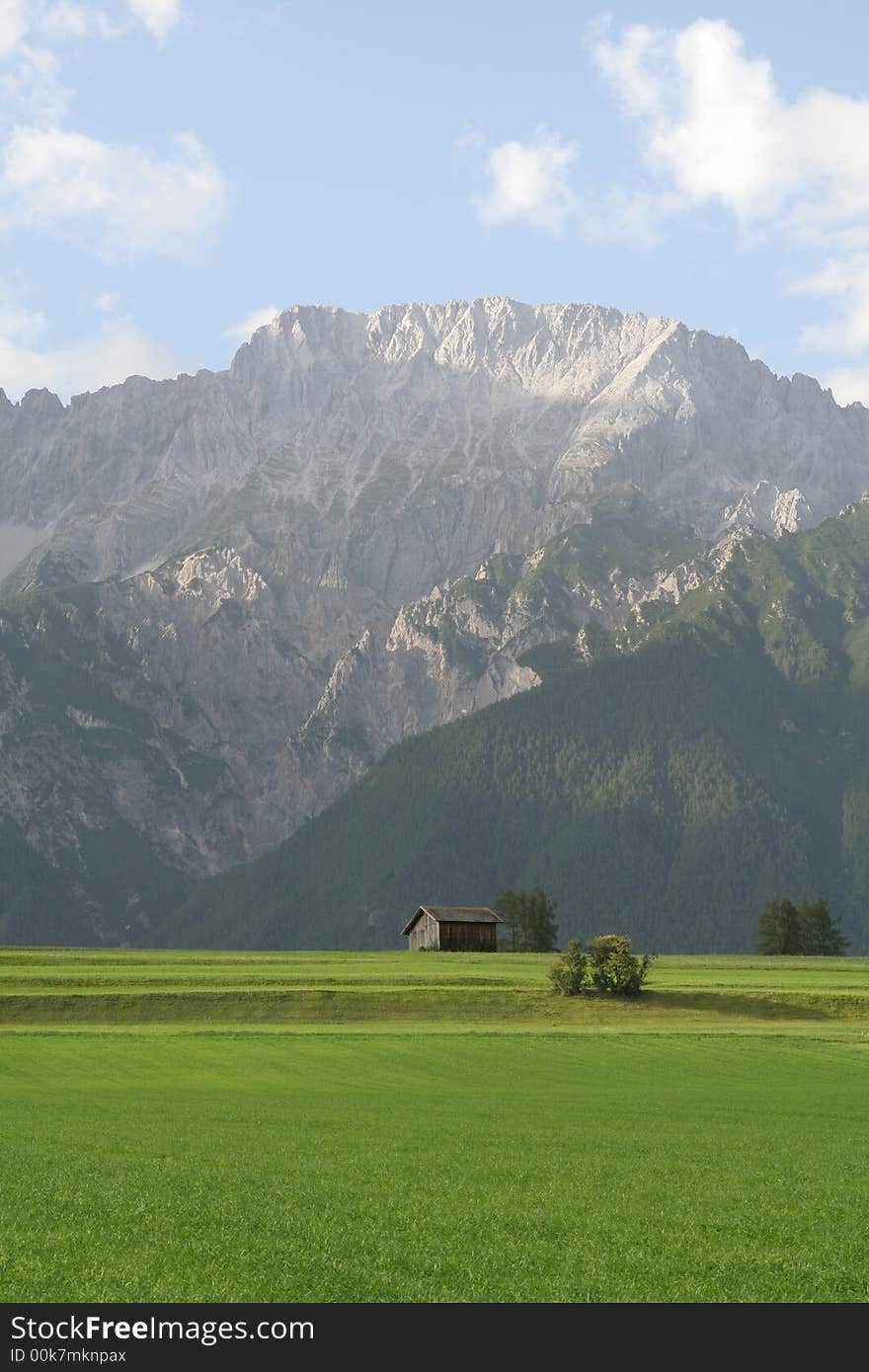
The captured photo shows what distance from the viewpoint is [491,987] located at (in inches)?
4611

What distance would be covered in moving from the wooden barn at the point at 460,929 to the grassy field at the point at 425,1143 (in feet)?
212

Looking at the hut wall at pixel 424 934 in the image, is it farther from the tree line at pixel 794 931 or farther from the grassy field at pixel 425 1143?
the grassy field at pixel 425 1143

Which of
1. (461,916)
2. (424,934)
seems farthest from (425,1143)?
(424,934)

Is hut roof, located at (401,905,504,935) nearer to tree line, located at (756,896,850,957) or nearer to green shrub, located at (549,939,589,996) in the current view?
tree line, located at (756,896,850,957)

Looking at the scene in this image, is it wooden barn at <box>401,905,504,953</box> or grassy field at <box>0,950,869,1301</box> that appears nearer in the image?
grassy field at <box>0,950,869,1301</box>

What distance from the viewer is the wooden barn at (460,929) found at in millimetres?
181125

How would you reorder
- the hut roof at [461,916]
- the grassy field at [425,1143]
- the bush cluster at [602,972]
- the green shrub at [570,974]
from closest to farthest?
the grassy field at [425,1143] → the green shrub at [570,974] → the bush cluster at [602,972] → the hut roof at [461,916]

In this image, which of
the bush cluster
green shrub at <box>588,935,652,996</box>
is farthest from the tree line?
the bush cluster

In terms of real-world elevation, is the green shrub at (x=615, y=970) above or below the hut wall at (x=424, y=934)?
below

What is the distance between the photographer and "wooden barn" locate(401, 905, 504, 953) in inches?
7131

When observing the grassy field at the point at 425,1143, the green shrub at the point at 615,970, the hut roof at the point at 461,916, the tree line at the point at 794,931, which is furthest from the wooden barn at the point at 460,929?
the grassy field at the point at 425,1143

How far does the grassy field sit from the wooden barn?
64.7m
